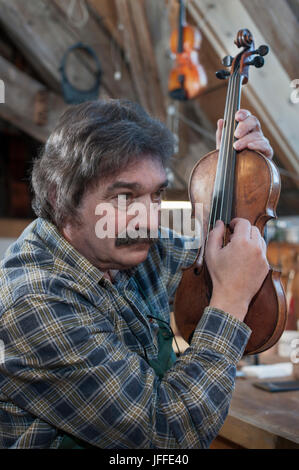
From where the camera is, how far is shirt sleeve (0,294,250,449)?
817 mm

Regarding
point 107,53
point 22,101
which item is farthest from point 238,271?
point 107,53

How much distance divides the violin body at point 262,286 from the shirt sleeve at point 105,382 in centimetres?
8

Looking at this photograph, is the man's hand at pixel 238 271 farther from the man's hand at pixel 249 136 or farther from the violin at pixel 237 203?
the man's hand at pixel 249 136

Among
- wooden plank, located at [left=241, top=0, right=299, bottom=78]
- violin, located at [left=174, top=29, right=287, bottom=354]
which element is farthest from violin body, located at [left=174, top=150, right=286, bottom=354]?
wooden plank, located at [left=241, top=0, right=299, bottom=78]

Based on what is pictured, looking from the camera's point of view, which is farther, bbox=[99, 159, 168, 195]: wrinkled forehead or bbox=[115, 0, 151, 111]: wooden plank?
bbox=[115, 0, 151, 111]: wooden plank

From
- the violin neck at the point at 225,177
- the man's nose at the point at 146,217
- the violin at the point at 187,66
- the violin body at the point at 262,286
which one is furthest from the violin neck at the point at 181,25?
the man's nose at the point at 146,217

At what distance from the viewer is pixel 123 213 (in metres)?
0.93

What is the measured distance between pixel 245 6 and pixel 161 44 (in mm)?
1370

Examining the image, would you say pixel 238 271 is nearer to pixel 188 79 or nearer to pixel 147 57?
pixel 188 79

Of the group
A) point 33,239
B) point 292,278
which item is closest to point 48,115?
point 292,278

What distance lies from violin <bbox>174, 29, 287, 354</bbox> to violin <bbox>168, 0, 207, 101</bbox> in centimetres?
Answer: 152

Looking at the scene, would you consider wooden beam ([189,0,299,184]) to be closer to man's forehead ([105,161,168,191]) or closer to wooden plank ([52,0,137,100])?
wooden plank ([52,0,137,100])

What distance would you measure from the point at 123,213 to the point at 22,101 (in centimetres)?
254
